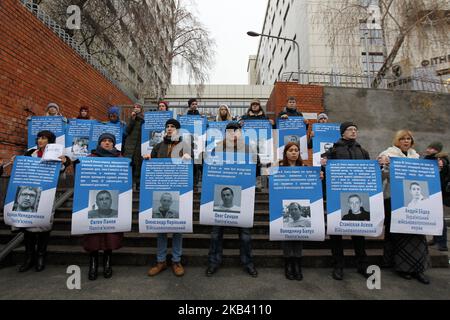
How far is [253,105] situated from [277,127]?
32.0 inches

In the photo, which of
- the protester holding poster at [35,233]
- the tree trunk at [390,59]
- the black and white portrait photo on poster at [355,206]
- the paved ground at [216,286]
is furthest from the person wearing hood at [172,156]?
the tree trunk at [390,59]

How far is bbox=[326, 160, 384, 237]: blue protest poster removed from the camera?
11.0 feet

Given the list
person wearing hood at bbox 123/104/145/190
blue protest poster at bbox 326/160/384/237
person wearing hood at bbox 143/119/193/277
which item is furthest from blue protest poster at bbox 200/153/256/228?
person wearing hood at bbox 123/104/145/190

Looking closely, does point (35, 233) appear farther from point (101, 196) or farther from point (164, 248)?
point (164, 248)

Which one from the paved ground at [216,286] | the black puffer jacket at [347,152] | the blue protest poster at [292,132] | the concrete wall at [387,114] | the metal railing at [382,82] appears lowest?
the paved ground at [216,286]

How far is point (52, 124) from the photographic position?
5445 millimetres

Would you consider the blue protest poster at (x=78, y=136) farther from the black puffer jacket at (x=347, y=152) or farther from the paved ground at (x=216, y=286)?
the black puffer jacket at (x=347, y=152)

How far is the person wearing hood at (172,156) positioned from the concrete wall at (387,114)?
6.90 metres

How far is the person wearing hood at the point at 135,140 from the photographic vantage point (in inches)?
239

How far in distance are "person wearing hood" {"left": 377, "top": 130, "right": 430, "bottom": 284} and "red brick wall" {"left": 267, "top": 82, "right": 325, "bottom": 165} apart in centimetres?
556

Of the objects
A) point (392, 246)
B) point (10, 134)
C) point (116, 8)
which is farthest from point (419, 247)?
point (116, 8)

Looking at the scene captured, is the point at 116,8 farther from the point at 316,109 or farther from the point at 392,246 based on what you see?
the point at 392,246

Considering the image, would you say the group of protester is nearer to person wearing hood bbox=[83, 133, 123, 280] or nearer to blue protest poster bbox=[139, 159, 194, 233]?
person wearing hood bbox=[83, 133, 123, 280]

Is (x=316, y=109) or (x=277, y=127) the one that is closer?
(x=277, y=127)
